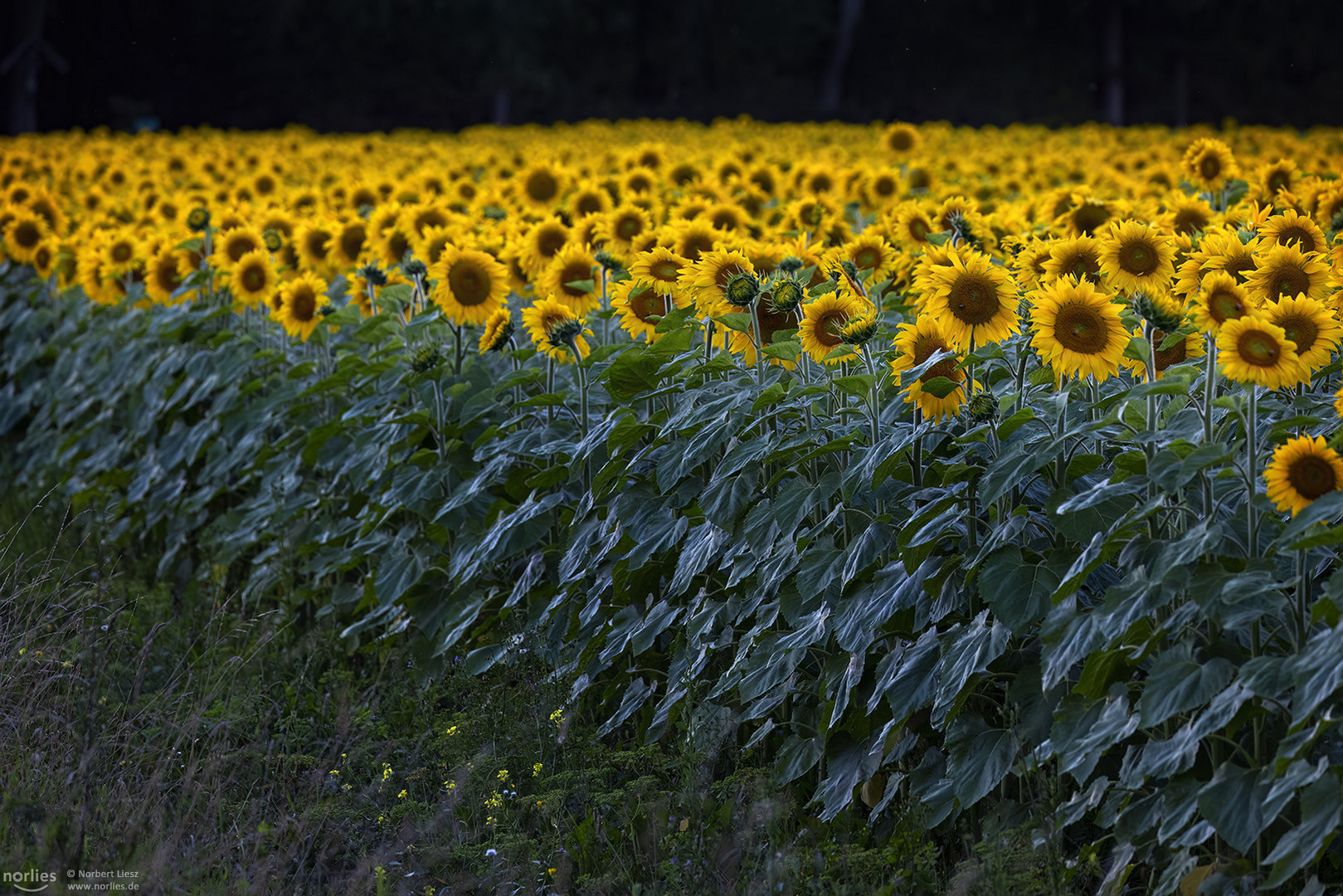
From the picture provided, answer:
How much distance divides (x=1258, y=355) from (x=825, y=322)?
1.18 metres

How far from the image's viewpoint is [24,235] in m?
8.40

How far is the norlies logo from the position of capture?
2736 mm

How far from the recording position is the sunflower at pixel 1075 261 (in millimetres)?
3518

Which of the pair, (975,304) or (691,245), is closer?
(975,304)

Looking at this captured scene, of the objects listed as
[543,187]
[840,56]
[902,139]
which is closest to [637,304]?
[543,187]

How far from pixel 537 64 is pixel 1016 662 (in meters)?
37.1

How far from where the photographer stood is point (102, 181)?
11.7 meters

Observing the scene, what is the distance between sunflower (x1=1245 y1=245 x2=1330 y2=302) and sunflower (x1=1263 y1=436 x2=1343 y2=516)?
802mm

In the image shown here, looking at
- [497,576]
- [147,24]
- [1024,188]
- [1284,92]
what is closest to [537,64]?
[147,24]

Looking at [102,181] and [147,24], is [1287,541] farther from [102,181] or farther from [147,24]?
[147,24]

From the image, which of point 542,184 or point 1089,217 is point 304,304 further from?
point 1089,217

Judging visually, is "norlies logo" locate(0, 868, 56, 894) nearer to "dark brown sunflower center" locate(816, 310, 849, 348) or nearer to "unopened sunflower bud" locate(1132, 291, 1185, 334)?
"dark brown sunflower center" locate(816, 310, 849, 348)

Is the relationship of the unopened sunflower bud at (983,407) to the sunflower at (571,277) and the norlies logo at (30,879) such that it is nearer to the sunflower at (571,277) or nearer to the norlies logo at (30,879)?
the sunflower at (571,277)

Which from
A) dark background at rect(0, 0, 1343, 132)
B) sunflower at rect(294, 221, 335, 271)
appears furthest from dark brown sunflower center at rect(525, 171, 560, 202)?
dark background at rect(0, 0, 1343, 132)
